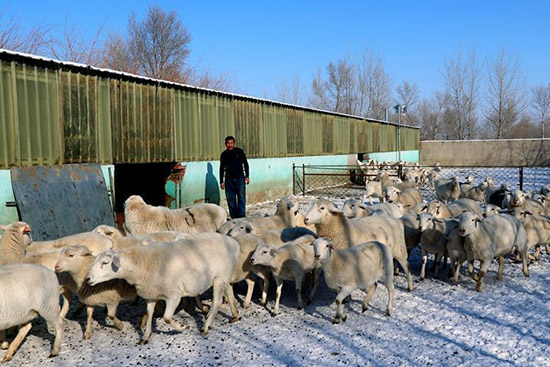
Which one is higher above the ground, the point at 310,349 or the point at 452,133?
the point at 452,133

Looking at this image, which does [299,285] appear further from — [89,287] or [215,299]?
[89,287]

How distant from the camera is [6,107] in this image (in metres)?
8.11

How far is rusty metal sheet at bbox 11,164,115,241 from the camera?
8016 mm

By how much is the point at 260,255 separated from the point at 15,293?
2.51 m

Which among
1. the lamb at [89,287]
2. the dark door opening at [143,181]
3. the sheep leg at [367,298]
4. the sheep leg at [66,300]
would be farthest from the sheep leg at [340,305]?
the dark door opening at [143,181]

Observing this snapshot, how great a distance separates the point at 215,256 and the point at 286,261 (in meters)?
0.90

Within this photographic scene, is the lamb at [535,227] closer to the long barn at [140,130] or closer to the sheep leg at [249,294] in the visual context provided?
the sheep leg at [249,294]

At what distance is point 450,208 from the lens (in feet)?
29.0

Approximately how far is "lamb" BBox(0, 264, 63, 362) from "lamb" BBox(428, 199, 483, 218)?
6.00m

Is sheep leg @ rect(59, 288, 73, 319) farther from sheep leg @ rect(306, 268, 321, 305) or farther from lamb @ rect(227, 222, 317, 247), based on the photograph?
sheep leg @ rect(306, 268, 321, 305)

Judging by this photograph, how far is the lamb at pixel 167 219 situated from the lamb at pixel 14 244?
2.18 meters

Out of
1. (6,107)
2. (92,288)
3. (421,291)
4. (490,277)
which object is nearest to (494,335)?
(421,291)

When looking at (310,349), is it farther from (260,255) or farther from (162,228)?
(162,228)

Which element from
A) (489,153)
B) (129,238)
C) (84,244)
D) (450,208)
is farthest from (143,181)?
(489,153)
